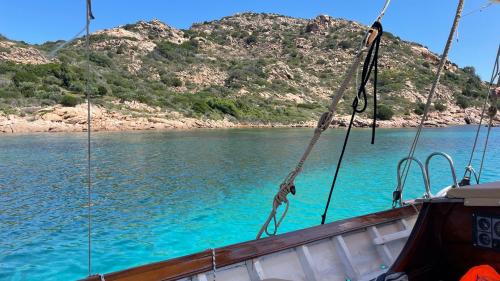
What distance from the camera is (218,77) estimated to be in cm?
5528

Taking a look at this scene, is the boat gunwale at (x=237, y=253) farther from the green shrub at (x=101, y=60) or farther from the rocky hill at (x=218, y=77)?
the green shrub at (x=101, y=60)

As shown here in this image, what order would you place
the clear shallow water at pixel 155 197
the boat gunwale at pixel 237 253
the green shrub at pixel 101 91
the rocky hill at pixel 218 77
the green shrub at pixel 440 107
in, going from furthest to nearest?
the green shrub at pixel 440 107 → the green shrub at pixel 101 91 → the rocky hill at pixel 218 77 → the clear shallow water at pixel 155 197 → the boat gunwale at pixel 237 253

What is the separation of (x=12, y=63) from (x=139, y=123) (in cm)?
1593

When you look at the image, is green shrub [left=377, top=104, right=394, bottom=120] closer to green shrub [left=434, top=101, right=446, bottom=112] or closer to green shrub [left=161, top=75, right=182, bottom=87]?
green shrub [left=434, top=101, right=446, bottom=112]

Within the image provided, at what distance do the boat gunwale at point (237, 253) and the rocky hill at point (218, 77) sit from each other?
1199 inches

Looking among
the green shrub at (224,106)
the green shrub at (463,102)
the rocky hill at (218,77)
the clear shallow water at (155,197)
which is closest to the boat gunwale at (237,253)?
the clear shallow water at (155,197)

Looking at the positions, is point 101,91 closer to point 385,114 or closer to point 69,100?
point 69,100

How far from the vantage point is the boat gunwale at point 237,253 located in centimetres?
230

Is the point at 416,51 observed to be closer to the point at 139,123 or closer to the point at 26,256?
the point at 139,123

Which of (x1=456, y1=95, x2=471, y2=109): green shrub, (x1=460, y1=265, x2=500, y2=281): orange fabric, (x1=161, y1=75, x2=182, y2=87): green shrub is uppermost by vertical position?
(x1=161, y1=75, x2=182, y2=87): green shrub

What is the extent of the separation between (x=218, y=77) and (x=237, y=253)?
176 ft

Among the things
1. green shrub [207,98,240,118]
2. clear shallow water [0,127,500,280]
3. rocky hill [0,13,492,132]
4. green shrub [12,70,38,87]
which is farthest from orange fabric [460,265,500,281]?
green shrub [207,98,240,118]

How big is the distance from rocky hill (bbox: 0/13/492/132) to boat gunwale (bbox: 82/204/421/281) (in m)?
30.4

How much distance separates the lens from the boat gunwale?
2.30 meters
